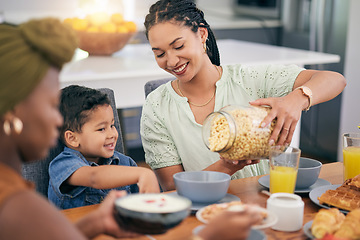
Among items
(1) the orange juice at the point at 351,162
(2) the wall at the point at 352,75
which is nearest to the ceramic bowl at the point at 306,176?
(1) the orange juice at the point at 351,162

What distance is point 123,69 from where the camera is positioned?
2.70m

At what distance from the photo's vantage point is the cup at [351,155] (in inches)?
59.1

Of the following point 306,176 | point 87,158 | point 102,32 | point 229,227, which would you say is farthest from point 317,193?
point 102,32

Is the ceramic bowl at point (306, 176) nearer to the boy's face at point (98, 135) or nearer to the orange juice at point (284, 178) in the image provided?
the orange juice at point (284, 178)

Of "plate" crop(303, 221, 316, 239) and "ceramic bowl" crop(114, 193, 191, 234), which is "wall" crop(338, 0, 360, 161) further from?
"ceramic bowl" crop(114, 193, 191, 234)

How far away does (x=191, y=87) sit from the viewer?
1.85 meters

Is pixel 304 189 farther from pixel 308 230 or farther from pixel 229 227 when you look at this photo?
pixel 229 227

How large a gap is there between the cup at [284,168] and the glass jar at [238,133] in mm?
56

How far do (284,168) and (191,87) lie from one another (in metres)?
0.62

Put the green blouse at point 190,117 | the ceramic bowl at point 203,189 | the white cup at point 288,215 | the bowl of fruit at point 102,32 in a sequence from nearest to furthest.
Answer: the white cup at point 288,215 < the ceramic bowl at point 203,189 < the green blouse at point 190,117 < the bowl of fruit at point 102,32

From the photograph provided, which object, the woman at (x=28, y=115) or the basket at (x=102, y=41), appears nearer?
the woman at (x=28, y=115)

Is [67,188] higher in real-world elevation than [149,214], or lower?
lower

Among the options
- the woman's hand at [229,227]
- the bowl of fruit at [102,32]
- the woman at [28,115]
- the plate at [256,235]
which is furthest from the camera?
the bowl of fruit at [102,32]

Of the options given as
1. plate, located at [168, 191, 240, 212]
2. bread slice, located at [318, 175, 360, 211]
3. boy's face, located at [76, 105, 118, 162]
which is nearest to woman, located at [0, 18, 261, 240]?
plate, located at [168, 191, 240, 212]
